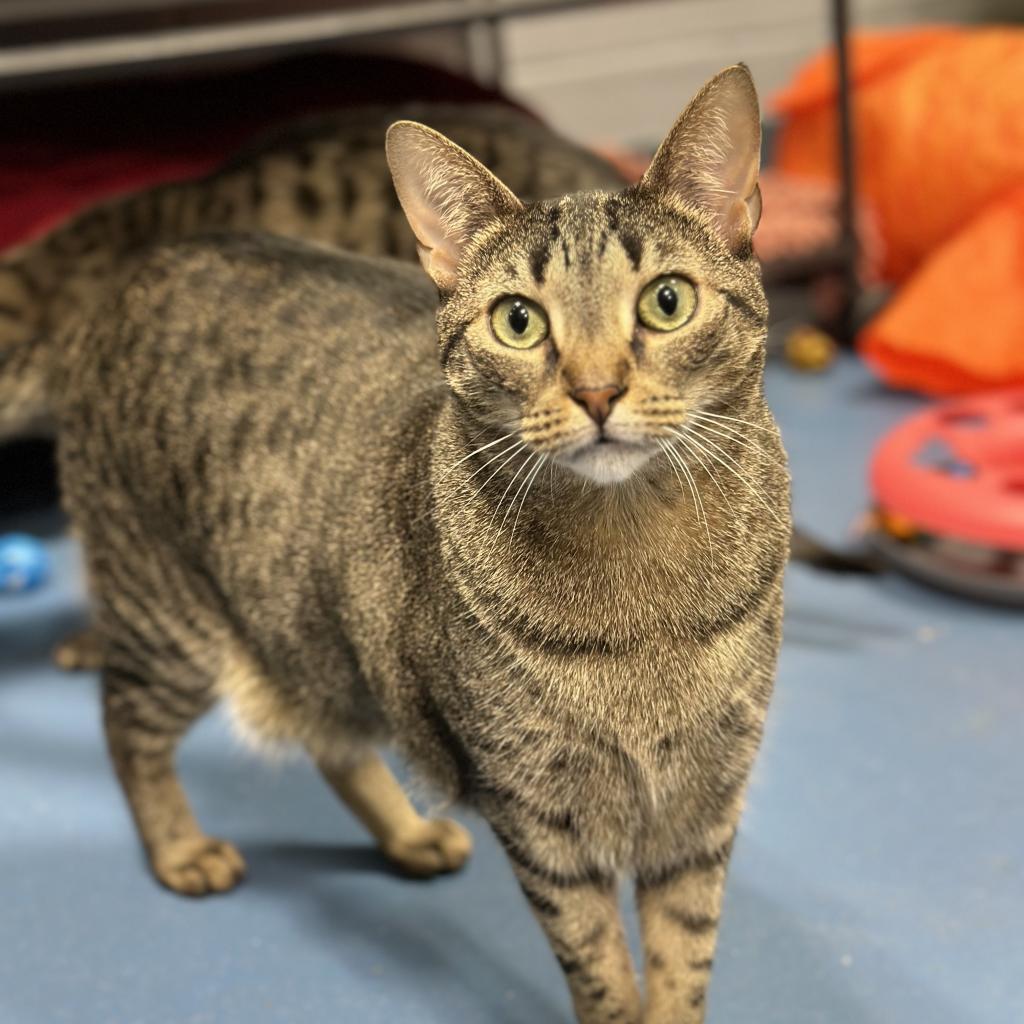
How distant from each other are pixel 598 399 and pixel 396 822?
833 mm

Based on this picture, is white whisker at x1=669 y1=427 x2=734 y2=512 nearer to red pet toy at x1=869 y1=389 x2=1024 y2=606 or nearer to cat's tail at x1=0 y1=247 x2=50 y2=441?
cat's tail at x1=0 y1=247 x2=50 y2=441

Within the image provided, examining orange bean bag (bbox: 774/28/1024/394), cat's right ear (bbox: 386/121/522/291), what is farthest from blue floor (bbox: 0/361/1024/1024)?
orange bean bag (bbox: 774/28/1024/394)

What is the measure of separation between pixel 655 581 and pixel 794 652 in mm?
988

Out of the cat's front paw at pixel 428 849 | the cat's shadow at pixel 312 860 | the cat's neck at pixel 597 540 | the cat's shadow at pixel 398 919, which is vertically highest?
the cat's neck at pixel 597 540

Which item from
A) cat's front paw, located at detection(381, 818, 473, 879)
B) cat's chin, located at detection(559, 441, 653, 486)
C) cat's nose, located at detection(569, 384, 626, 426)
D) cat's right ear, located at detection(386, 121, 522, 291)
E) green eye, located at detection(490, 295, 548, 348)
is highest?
cat's right ear, located at detection(386, 121, 522, 291)

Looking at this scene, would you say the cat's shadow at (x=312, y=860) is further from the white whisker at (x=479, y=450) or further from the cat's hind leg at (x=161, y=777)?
the white whisker at (x=479, y=450)

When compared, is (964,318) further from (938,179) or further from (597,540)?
(597,540)

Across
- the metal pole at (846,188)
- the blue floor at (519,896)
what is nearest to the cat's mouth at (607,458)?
the blue floor at (519,896)

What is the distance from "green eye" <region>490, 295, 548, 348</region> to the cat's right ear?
76 millimetres

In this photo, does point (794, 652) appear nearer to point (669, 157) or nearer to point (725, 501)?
point (725, 501)

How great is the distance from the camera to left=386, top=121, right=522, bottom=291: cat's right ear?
99 centimetres

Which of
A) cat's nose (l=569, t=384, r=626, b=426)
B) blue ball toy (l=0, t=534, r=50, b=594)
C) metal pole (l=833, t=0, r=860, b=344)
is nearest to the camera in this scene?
cat's nose (l=569, t=384, r=626, b=426)

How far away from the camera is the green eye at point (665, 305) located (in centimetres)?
93

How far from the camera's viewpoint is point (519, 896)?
1.53m
